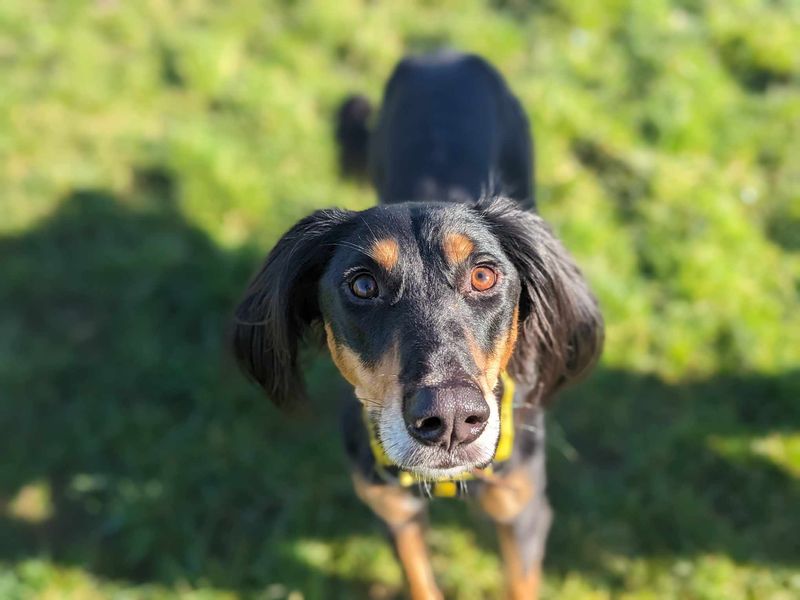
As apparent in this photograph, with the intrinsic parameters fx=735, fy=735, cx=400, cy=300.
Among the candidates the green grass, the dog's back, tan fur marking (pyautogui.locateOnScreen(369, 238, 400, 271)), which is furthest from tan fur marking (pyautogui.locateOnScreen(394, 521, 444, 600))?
the dog's back

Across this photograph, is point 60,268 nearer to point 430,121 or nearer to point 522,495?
point 430,121

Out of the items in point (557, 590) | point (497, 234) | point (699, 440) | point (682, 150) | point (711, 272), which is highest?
point (682, 150)

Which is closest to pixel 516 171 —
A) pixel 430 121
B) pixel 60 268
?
pixel 430 121

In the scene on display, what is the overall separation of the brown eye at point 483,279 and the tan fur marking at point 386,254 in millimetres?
269

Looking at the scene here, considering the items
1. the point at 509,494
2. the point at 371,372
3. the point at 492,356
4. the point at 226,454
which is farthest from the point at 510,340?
the point at 226,454

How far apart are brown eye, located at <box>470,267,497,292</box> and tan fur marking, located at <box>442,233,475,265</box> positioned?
7 cm

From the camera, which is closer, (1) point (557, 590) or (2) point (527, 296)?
(2) point (527, 296)

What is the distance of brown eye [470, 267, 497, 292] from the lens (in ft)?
8.05

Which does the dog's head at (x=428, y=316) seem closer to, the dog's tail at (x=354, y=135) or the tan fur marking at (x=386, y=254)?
the tan fur marking at (x=386, y=254)

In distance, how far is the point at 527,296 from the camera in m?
2.78

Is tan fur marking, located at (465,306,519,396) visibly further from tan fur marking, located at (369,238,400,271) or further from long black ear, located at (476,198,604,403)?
tan fur marking, located at (369,238,400,271)

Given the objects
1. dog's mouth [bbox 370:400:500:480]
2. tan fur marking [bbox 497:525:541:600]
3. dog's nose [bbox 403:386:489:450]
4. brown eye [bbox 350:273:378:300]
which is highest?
brown eye [bbox 350:273:378:300]

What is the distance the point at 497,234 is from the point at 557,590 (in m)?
1.85

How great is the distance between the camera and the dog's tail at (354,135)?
4.93 m
